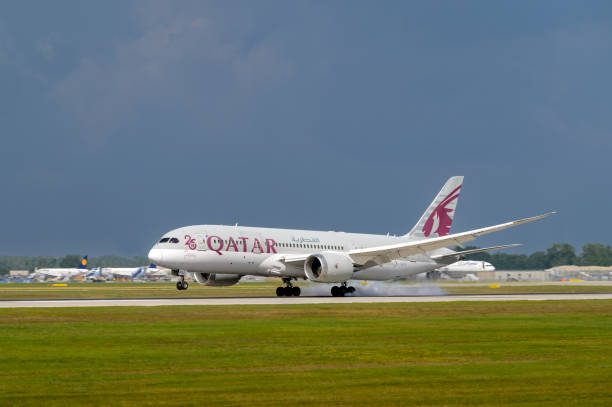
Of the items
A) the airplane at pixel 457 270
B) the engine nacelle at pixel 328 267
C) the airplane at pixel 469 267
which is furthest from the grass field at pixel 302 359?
the airplane at pixel 469 267

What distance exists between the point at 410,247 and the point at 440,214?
12.5 metres

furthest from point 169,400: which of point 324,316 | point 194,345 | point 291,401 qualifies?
point 324,316

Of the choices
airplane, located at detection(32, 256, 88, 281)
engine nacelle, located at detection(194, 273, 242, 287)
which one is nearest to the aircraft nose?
engine nacelle, located at detection(194, 273, 242, 287)

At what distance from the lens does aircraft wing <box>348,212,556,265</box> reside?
54.8 meters

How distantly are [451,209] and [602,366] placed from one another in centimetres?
4983

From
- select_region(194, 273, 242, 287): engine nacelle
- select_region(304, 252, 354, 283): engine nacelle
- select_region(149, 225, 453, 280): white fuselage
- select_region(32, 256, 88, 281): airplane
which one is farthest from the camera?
select_region(32, 256, 88, 281): airplane

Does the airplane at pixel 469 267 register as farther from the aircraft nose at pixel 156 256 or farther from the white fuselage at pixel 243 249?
the aircraft nose at pixel 156 256

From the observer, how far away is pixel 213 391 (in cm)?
1580

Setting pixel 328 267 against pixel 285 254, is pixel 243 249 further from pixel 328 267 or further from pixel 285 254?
pixel 328 267

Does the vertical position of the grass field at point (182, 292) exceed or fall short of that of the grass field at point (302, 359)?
it exceeds it

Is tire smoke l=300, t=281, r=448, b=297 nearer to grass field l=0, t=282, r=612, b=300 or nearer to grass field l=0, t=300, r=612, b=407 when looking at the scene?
grass field l=0, t=282, r=612, b=300

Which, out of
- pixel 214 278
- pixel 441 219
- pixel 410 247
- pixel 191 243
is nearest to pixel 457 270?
pixel 441 219

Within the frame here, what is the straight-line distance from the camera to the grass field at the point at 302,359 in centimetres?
1538

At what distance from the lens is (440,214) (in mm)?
68062
